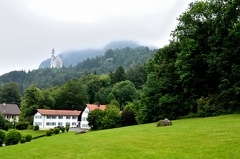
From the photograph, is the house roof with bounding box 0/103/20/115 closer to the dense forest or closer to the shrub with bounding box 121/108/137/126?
the shrub with bounding box 121/108/137/126

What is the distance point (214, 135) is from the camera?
16.5m

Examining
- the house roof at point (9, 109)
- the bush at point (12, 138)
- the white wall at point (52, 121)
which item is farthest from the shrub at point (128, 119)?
the house roof at point (9, 109)

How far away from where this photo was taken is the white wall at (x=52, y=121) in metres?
73.8

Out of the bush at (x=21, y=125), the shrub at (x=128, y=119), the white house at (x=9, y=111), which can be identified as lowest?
the bush at (x=21, y=125)

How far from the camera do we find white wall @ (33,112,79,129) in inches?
2904

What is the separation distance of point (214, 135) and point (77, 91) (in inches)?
3058

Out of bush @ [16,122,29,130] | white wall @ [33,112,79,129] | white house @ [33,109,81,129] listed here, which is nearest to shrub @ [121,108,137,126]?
bush @ [16,122,29,130]

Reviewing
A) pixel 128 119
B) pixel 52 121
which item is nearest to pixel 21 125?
pixel 52 121

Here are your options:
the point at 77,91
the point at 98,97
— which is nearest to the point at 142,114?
the point at 77,91

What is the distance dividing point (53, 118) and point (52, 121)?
0.90 m

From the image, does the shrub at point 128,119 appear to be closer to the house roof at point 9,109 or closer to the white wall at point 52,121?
the white wall at point 52,121

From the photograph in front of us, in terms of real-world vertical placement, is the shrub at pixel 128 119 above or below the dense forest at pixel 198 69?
below

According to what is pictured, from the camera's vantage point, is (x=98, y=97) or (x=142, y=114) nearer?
(x=142, y=114)

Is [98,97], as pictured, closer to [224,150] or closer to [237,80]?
[237,80]
